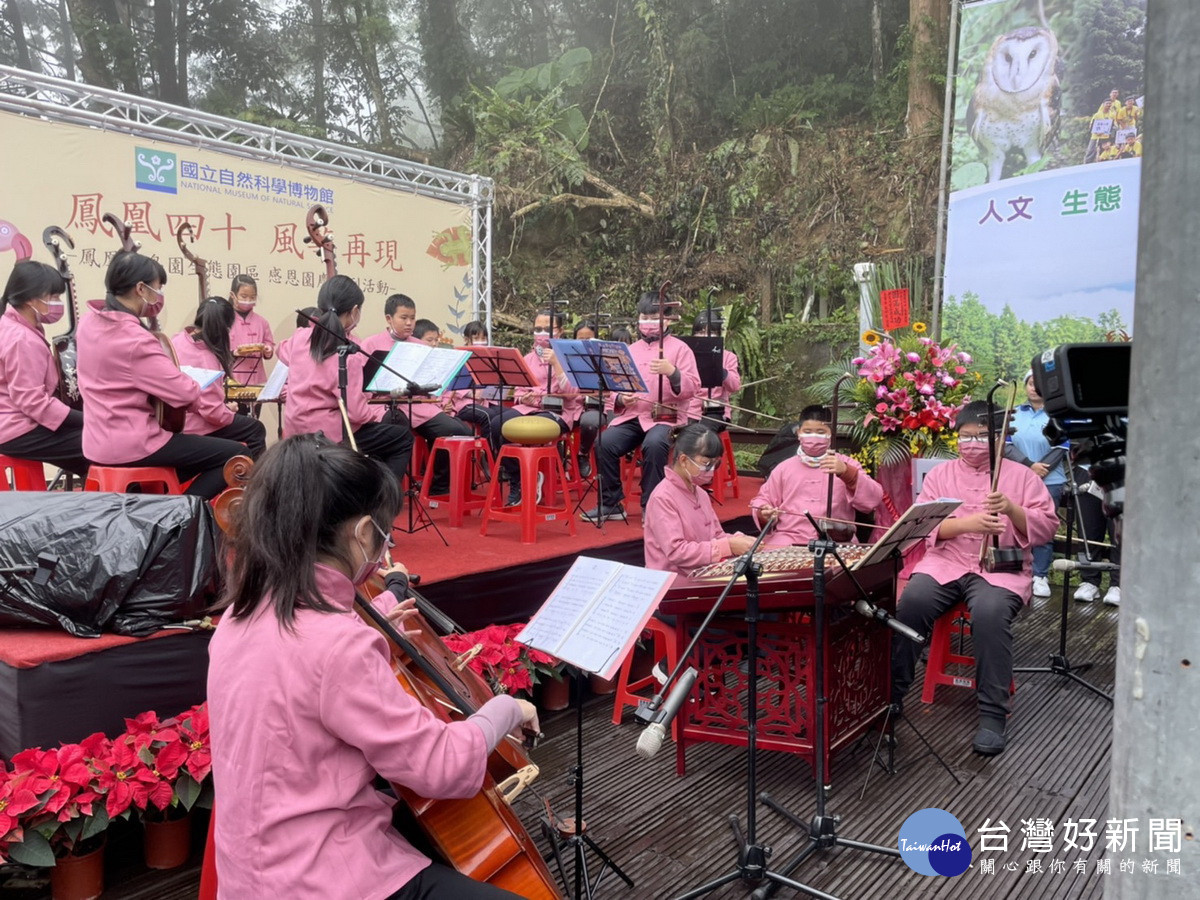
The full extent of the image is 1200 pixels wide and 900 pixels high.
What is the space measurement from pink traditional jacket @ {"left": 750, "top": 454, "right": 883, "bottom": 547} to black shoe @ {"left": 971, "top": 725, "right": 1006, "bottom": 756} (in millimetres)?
1404

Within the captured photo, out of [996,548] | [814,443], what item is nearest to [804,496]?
[814,443]

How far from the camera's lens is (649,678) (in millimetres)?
4996

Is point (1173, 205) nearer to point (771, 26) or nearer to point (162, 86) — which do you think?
point (771, 26)

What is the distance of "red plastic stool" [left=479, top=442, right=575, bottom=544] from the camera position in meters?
5.82

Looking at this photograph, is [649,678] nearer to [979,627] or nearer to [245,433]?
[979,627]

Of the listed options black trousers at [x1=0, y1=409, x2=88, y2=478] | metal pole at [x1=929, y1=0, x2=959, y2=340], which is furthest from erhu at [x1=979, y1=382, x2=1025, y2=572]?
metal pole at [x1=929, y1=0, x2=959, y2=340]

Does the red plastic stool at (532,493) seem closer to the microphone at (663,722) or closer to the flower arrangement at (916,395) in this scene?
the flower arrangement at (916,395)

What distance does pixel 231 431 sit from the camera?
→ 523cm

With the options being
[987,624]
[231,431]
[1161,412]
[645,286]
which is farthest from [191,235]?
[645,286]

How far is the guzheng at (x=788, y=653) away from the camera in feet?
12.7

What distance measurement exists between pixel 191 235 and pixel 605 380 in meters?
4.17

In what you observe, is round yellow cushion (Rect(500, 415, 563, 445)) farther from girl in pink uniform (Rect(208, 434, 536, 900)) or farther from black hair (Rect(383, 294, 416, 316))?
girl in pink uniform (Rect(208, 434, 536, 900))

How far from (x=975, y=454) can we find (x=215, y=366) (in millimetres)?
5305

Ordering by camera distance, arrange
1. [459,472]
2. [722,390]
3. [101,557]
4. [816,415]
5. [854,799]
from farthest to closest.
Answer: [722,390], [459,472], [816,415], [854,799], [101,557]
